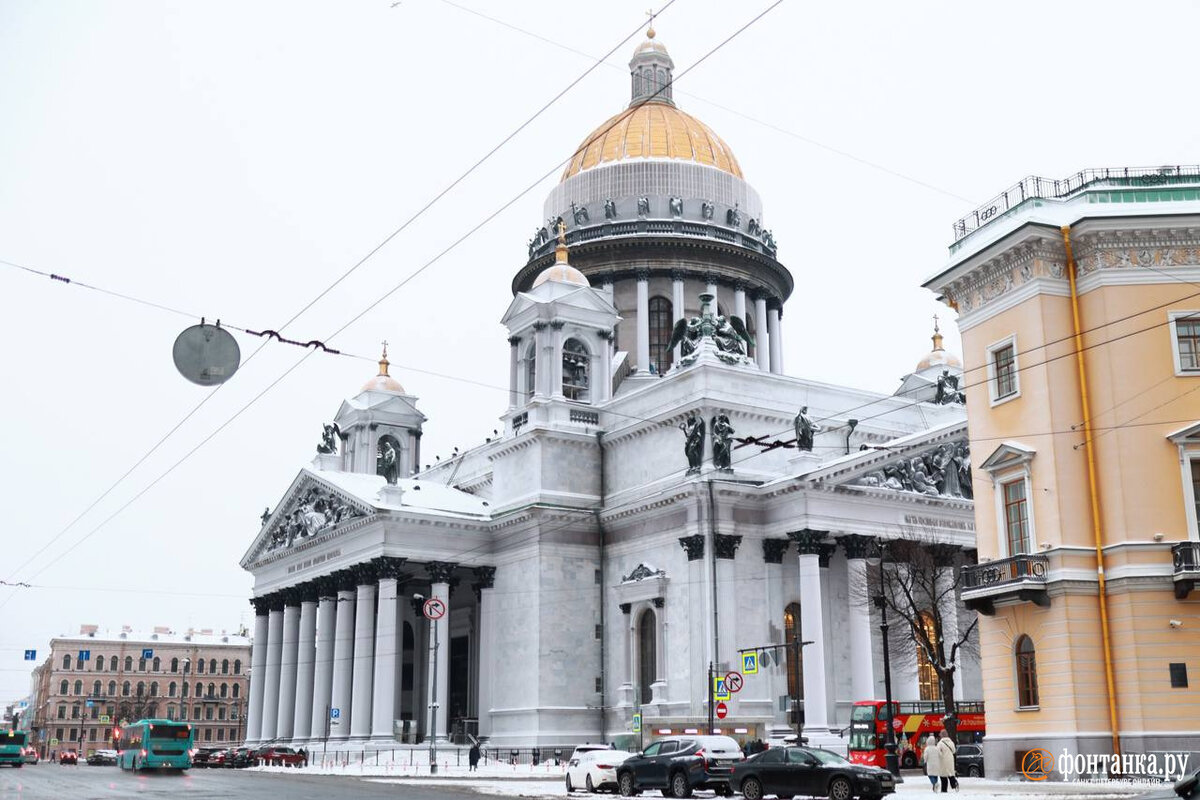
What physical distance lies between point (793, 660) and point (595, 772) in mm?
19682

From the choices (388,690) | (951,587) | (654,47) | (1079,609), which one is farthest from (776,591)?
(654,47)

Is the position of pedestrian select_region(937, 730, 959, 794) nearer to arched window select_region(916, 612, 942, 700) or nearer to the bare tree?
the bare tree

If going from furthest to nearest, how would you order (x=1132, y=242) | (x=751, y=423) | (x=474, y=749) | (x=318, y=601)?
(x=318, y=601)
(x=751, y=423)
(x=474, y=749)
(x=1132, y=242)

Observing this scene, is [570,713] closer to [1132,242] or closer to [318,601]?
[318,601]

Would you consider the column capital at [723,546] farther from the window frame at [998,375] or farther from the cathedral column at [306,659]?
the cathedral column at [306,659]

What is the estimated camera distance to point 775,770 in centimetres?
→ 2903

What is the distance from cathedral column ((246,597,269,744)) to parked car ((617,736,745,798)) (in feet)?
141

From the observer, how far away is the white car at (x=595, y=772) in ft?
112

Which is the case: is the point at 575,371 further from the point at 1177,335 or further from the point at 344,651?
the point at 1177,335

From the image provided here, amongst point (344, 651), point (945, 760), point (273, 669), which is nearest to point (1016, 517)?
point (945, 760)

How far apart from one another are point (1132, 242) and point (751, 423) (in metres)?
24.9

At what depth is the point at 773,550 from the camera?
171 feet

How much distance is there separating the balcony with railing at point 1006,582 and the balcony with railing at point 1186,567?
279 cm

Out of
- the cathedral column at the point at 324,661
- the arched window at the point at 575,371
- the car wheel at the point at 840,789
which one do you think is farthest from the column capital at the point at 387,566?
the car wheel at the point at 840,789
